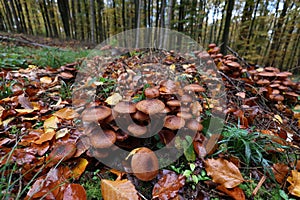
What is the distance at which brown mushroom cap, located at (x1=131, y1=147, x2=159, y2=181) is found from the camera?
98cm

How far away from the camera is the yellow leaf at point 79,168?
41.8 inches

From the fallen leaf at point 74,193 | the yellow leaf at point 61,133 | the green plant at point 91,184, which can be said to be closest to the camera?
the fallen leaf at point 74,193

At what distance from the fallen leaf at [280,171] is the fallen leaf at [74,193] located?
129 cm

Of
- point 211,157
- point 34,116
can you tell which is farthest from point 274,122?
point 34,116

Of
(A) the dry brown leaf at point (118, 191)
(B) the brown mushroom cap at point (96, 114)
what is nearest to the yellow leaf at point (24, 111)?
(B) the brown mushroom cap at point (96, 114)

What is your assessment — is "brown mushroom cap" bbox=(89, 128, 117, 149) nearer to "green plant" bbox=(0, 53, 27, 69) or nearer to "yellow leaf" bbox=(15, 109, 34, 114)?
"yellow leaf" bbox=(15, 109, 34, 114)

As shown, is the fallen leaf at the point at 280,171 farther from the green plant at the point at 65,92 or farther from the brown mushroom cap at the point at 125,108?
the green plant at the point at 65,92

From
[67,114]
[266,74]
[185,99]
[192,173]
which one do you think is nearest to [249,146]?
[192,173]

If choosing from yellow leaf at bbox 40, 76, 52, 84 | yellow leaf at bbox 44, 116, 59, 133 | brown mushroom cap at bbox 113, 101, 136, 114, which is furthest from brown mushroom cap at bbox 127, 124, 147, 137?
yellow leaf at bbox 40, 76, 52, 84

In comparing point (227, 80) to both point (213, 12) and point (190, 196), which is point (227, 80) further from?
point (213, 12)

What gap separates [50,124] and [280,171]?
6.25 ft

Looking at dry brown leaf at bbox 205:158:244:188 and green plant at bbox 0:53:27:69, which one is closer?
dry brown leaf at bbox 205:158:244:188

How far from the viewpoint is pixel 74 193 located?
884 mm

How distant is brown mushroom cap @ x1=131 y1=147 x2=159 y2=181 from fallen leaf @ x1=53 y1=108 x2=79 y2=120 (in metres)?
0.93
